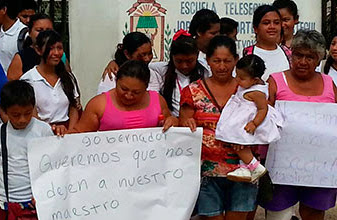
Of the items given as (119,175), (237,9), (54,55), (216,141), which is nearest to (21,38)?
(54,55)

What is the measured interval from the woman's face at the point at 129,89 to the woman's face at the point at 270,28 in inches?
53.5

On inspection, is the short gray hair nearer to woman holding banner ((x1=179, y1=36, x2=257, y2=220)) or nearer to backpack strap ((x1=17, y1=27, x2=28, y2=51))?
woman holding banner ((x1=179, y1=36, x2=257, y2=220))

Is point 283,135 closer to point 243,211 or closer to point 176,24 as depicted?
point 243,211

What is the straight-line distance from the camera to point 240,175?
4.05m

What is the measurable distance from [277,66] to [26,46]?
6.55 ft

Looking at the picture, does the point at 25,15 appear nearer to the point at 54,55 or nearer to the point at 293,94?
the point at 54,55

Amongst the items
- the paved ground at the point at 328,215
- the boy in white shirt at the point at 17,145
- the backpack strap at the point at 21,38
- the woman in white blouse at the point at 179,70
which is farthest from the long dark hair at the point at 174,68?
the paved ground at the point at 328,215

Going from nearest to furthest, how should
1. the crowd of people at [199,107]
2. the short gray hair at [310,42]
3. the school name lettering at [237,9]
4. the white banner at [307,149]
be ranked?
1. the crowd of people at [199,107]
2. the short gray hair at [310,42]
3. the white banner at [307,149]
4. the school name lettering at [237,9]

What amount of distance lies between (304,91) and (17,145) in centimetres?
193

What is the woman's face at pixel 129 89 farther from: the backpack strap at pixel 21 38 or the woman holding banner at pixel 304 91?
the backpack strap at pixel 21 38

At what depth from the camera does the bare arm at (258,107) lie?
403 centimetres

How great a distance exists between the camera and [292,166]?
443 centimetres

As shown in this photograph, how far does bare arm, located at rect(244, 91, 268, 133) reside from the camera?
4027mm

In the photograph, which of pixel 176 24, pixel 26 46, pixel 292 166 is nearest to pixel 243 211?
pixel 292 166
